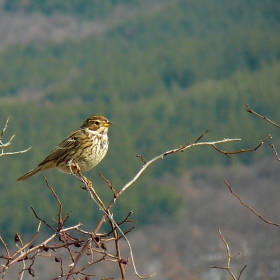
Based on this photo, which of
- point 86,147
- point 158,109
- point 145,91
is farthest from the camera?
point 145,91

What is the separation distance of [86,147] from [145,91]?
73665mm

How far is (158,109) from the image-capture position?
76.0m

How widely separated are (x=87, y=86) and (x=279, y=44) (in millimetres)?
22663

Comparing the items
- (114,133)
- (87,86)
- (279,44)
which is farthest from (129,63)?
(114,133)

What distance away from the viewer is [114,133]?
7081 cm

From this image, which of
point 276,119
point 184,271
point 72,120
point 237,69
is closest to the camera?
point 184,271

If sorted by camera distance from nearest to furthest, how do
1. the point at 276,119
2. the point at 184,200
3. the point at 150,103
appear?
the point at 184,200 → the point at 276,119 → the point at 150,103

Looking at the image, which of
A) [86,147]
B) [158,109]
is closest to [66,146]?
[86,147]

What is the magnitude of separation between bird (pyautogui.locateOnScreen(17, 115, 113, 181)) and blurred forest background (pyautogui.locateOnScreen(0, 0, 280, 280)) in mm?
28017

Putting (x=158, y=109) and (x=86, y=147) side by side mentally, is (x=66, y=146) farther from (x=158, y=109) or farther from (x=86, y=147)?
(x=158, y=109)

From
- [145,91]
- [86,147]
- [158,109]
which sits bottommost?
[145,91]

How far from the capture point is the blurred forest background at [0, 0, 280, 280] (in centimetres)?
5409

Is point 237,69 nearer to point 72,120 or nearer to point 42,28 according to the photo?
point 72,120

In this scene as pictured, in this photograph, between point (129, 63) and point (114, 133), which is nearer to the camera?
point (114, 133)
